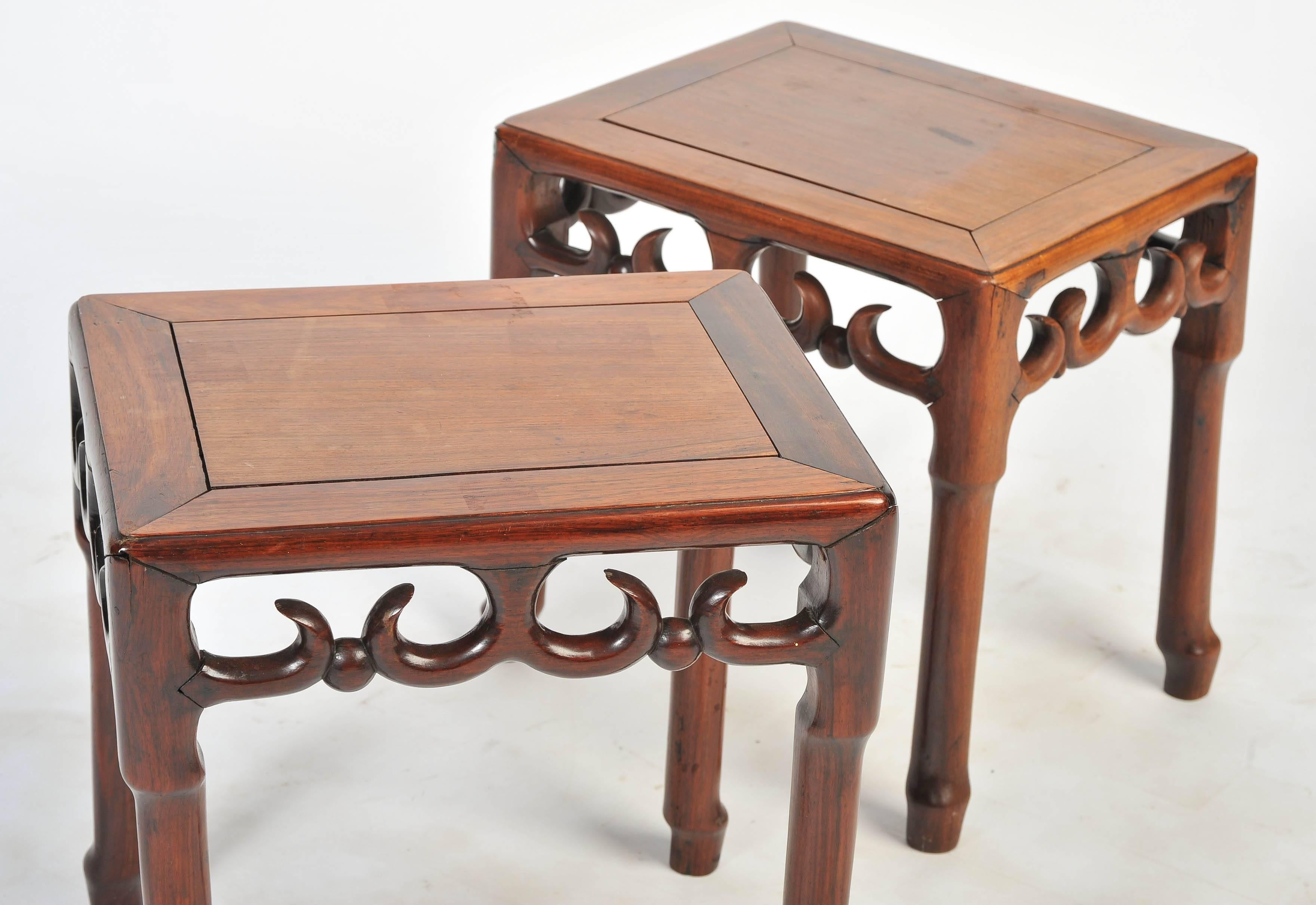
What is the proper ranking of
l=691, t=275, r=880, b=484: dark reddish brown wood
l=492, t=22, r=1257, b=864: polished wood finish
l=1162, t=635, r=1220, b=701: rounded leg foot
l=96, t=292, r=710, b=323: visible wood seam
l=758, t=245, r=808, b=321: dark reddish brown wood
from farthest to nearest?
l=758, t=245, r=808, b=321: dark reddish brown wood < l=1162, t=635, r=1220, b=701: rounded leg foot < l=492, t=22, r=1257, b=864: polished wood finish < l=96, t=292, r=710, b=323: visible wood seam < l=691, t=275, r=880, b=484: dark reddish brown wood

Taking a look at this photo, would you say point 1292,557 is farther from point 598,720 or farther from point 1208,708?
point 598,720

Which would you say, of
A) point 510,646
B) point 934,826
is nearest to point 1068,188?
point 934,826

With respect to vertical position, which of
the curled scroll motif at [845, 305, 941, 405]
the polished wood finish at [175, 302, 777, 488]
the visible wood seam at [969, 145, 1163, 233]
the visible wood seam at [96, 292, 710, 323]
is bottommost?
the curled scroll motif at [845, 305, 941, 405]

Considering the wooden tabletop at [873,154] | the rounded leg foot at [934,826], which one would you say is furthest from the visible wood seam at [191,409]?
the rounded leg foot at [934,826]

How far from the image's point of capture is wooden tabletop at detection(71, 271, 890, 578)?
35.8 inches

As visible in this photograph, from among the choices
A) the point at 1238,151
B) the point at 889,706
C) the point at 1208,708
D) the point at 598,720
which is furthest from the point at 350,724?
the point at 1238,151

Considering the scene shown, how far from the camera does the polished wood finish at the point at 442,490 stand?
0.90 metres

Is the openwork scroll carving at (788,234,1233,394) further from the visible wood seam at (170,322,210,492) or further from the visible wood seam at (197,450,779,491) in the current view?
the visible wood seam at (170,322,210,492)

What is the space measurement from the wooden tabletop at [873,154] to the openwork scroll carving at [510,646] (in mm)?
346

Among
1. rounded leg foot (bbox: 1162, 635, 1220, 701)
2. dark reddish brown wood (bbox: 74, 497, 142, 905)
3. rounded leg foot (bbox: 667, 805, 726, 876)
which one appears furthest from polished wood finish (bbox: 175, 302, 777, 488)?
rounded leg foot (bbox: 1162, 635, 1220, 701)

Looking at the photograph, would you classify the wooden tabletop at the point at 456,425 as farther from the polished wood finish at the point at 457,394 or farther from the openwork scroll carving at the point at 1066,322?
the openwork scroll carving at the point at 1066,322

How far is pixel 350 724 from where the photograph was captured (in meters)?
1.48

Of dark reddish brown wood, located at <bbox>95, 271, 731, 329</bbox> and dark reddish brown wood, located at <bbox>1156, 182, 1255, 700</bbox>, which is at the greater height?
dark reddish brown wood, located at <bbox>95, 271, 731, 329</bbox>

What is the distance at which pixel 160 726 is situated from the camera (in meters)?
0.91
